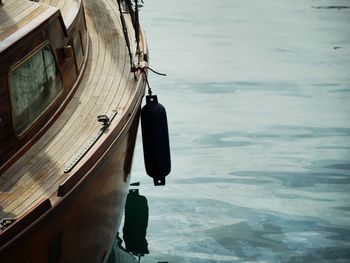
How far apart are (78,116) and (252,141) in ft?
19.2

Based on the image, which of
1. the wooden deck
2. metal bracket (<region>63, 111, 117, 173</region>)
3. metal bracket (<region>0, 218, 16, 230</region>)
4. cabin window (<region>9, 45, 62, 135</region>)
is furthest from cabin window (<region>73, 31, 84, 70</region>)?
metal bracket (<region>0, 218, 16, 230</region>)

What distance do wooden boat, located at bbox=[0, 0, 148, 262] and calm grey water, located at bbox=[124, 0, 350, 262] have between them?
4.75ft

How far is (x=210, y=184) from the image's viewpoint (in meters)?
12.5

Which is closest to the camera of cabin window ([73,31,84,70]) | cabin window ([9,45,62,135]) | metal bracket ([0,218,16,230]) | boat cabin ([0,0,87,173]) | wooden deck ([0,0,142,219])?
metal bracket ([0,218,16,230])

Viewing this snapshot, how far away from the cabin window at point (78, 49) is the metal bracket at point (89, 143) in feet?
4.31

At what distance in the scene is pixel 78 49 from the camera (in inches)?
415

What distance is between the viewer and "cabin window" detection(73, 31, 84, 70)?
10269 mm

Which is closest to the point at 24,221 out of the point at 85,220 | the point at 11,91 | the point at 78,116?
the point at 85,220

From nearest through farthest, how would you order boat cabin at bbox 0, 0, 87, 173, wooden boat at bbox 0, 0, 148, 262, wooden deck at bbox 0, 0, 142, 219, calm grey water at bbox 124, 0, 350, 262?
wooden boat at bbox 0, 0, 148, 262, wooden deck at bbox 0, 0, 142, 219, boat cabin at bbox 0, 0, 87, 173, calm grey water at bbox 124, 0, 350, 262

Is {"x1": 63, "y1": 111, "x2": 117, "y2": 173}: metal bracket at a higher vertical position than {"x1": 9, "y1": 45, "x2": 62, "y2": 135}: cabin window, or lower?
lower

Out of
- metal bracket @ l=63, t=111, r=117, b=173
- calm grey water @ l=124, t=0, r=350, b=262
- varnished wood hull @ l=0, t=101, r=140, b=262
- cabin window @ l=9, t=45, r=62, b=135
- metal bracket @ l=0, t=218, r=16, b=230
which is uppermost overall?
cabin window @ l=9, t=45, r=62, b=135

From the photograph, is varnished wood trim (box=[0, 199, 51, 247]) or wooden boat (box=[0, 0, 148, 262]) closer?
varnished wood trim (box=[0, 199, 51, 247])

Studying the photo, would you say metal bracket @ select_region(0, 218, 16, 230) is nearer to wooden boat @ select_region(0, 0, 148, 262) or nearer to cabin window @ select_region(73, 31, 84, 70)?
wooden boat @ select_region(0, 0, 148, 262)

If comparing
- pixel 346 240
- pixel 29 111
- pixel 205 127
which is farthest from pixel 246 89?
pixel 29 111
